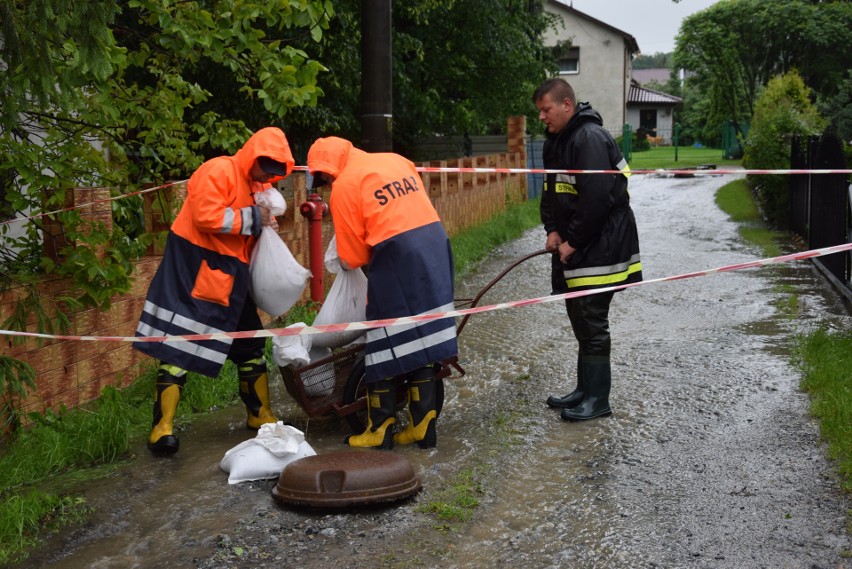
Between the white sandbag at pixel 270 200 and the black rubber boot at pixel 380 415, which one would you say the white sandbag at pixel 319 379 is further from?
the white sandbag at pixel 270 200

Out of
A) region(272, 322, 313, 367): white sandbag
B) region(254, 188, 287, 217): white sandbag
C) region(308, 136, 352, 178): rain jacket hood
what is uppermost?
region(308, 136, 352, 178): rain jacket hood

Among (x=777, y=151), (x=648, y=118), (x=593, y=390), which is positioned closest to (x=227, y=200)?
(x=593, y=390)

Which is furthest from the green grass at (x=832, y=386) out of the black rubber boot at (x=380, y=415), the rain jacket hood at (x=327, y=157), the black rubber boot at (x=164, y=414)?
the black rubber boot at (x=164, y=414)

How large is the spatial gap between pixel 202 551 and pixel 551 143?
331cm

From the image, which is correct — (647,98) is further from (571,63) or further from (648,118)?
(571,63)

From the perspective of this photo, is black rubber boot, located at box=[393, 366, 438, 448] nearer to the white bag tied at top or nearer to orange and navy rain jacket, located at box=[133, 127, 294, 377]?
the white bag tied at top

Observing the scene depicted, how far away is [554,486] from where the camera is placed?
521 centimetres

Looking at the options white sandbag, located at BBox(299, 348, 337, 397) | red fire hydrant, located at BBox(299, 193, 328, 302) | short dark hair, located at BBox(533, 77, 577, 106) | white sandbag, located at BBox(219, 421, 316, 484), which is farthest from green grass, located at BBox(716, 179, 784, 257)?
white sandbag, located at BBox(219, 421, 316, 484)

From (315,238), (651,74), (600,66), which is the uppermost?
(651,74)

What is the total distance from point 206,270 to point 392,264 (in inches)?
40.2

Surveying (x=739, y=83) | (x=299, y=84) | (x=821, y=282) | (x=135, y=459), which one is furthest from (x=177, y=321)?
(x=739, y=83)

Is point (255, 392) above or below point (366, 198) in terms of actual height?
below

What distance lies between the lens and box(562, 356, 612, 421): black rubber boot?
633 centimetres

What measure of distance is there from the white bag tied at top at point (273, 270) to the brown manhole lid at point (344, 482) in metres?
1.31
